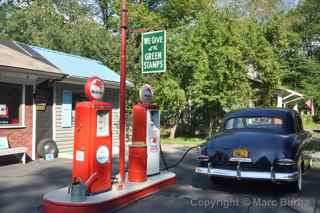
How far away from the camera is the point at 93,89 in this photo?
23.3 ft

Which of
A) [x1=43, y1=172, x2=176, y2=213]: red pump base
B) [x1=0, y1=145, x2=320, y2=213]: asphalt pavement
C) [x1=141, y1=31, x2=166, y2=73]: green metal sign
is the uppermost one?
[x1=141, y1=31, x2=166, y2=73]: green metal sign

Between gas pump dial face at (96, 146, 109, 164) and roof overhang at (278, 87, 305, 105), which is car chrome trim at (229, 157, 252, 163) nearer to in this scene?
gas pump dial face at (96, 146, 109, 164)

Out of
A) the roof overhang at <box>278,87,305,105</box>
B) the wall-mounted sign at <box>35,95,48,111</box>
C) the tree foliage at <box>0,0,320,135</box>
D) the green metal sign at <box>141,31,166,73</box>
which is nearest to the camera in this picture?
the green metal sign at <box>141,31,166,73</box>

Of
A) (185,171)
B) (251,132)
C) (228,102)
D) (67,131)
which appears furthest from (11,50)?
(228,102)

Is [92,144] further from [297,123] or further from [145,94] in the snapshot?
[297,123]

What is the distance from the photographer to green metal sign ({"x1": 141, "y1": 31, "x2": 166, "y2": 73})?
8.41 metres

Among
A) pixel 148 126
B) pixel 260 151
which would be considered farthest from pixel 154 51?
pixel 260 151

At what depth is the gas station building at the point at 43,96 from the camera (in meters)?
12.1

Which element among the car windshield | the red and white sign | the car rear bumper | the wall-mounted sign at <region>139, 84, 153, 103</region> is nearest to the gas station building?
the wall-mounted sign at <region>139, 84, 153, 103</region>

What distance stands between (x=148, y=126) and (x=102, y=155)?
1848mm

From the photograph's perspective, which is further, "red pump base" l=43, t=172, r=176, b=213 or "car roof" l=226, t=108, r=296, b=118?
"car roof" l=226, t=108, r=296, b=118

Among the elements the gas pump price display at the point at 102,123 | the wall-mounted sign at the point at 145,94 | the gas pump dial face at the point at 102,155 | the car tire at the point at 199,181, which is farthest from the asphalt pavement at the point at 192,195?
the wall-mounted sign at the point at 145,94

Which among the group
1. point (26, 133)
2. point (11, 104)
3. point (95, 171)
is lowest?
point (95, 171)

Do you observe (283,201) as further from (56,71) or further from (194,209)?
(56,71)
